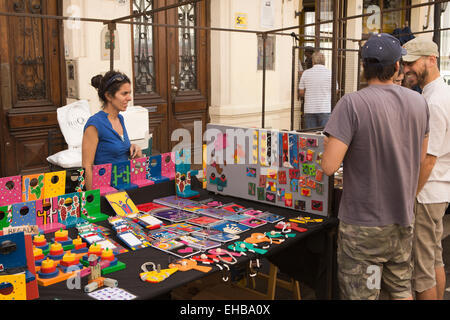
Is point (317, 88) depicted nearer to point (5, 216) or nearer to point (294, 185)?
point (294, 185)

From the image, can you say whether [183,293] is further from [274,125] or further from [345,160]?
[274,125]

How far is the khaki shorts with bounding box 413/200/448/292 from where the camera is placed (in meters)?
2.67

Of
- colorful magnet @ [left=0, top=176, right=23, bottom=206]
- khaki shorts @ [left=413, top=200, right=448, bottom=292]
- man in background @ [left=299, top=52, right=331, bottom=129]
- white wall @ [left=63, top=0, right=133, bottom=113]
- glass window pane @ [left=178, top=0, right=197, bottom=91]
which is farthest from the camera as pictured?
glass window pane @ [left=178, top=0, right=197, bottom=91]

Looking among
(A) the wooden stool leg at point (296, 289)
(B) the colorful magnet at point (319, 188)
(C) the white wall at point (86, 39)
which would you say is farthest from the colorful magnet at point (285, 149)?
(C) the white wall at point (86, 39)

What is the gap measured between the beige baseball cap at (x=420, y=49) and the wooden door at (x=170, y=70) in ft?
13.7

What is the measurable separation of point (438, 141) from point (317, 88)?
4.12 m

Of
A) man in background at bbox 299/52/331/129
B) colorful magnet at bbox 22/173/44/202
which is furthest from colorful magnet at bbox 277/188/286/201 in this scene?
man in background at bbox 299/52/331/129

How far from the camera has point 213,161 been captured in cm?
329

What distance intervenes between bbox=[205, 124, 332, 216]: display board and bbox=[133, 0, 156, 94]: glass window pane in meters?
3.29

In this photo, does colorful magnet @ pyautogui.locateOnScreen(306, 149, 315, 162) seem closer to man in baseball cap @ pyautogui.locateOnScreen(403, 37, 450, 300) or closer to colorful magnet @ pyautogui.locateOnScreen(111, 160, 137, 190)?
man in baseball cap @ pyautogui.locateOnScreen(403, 37, 450, 300)

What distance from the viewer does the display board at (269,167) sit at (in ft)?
9.21

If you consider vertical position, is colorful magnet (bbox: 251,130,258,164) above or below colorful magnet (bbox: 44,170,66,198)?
above

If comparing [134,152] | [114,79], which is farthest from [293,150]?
[114,79]

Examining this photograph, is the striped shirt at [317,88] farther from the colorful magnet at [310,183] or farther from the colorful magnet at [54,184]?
the colorful magnet at [54,184]
